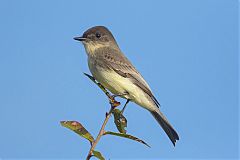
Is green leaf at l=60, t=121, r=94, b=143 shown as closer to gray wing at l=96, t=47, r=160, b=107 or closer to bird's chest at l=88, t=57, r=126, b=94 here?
bird's chest at l=88, t=57, r=126, b=94

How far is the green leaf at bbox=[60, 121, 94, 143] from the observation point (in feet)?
11.6

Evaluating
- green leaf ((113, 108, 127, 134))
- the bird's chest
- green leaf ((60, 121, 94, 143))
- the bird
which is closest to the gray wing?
the bird

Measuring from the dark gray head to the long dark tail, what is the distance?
6.05 ft

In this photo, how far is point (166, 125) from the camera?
7.79m

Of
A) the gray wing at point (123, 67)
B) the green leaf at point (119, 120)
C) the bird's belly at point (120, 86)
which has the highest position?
the gray wing at point (123, 67)

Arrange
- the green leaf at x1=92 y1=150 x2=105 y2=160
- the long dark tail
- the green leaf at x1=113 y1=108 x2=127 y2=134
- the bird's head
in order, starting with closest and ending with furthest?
the green leaf at x1=92 y1=150 x2=105 y2=160
the green leaf at x1=113 y1=108 x2=127 y2=134
the long dark tail
the bird's head

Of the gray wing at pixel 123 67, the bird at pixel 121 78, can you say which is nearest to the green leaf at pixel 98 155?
the bird at pixel 121 78

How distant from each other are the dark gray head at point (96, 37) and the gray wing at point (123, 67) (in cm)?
31

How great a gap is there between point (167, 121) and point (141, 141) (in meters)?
4.29

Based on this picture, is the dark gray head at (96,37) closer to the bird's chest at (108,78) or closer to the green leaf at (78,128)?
the bird's chest at (108,78)

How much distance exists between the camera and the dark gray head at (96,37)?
857 cm

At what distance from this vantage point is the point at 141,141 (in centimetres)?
368

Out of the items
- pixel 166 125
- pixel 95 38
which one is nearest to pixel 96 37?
pixel 95 38

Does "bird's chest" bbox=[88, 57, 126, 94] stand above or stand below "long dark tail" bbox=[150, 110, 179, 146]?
above
